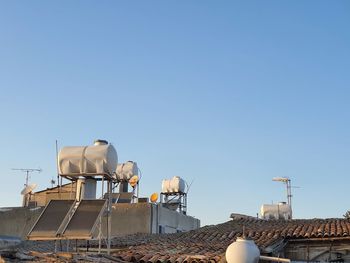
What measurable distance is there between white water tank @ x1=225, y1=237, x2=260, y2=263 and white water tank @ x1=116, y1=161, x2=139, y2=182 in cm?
1902

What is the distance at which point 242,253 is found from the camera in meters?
9.54

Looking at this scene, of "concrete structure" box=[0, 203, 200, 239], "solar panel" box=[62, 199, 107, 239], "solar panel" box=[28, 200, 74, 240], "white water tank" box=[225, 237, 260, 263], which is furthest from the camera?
"concrete structure" box=[0, 203, 200, 239]

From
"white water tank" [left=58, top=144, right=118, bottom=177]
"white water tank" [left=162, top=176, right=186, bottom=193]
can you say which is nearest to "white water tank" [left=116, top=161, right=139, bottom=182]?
"white water tank" [left=162, top=176, right=186, bottom=193]

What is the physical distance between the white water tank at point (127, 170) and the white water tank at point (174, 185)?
4469mm

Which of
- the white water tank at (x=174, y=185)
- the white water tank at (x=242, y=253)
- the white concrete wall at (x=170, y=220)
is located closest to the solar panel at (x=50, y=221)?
the white water tank at (x=242, y=253)

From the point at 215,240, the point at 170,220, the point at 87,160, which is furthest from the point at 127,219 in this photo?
the point at 87,160

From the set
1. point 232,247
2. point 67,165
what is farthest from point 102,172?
point 232,247

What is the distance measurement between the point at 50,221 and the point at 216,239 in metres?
5.61

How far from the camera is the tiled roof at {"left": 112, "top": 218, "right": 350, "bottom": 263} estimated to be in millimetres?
11367

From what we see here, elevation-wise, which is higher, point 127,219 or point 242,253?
point 127,219

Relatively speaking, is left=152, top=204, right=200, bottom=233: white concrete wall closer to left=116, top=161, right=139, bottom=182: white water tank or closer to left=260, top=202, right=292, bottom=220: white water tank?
left=116, top=161, right=139, bottom=182: white water tank

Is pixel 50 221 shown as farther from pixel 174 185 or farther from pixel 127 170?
pixel 174 185

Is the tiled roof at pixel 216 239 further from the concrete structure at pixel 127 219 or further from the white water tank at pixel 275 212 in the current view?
the concrete structure at pixel 127 219

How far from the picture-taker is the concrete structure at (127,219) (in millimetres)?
26391
